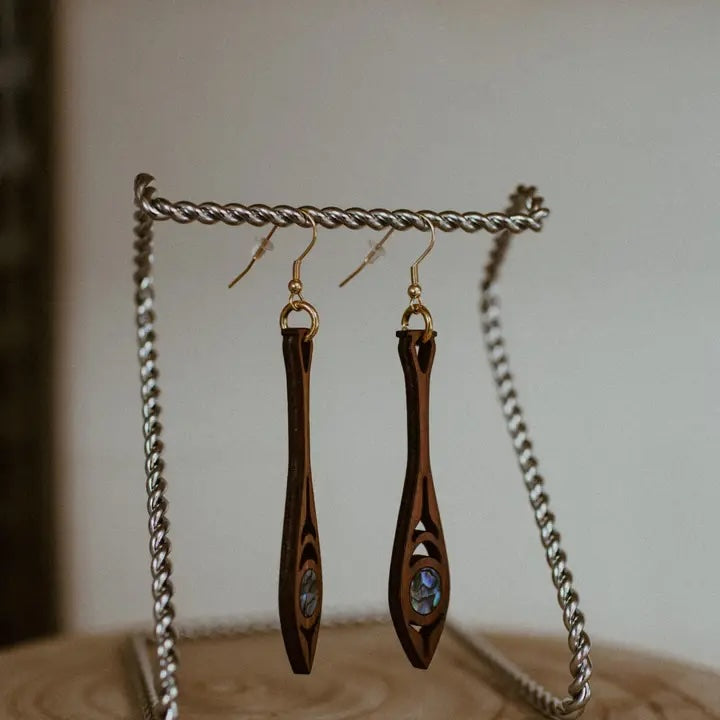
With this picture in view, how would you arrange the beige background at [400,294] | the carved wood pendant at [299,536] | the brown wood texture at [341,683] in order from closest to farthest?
1. the carved wood pendant at [299,536]
2. the brown wood texture at [341,683]
3. the beige background at [400,294]

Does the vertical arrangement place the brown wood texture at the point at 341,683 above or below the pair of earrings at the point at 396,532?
below

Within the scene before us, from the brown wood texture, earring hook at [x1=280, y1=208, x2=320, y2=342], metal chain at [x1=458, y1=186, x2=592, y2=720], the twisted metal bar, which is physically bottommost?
the brown wood texture

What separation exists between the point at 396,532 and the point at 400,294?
0.57 m

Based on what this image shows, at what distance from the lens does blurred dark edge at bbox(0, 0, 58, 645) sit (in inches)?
46.6

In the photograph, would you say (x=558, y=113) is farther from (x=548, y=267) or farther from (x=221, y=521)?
(x=221, y=521)

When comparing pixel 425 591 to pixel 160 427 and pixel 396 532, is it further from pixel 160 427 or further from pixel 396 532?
pixel 160 427

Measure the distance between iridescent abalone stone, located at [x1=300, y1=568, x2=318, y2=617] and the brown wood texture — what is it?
0.53 feet

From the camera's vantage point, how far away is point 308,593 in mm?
630

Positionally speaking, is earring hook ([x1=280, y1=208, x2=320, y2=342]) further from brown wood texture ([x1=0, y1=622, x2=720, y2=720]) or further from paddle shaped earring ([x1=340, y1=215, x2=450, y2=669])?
brown wood texture ([x1=0, y1=622, x2=720, y2=720])

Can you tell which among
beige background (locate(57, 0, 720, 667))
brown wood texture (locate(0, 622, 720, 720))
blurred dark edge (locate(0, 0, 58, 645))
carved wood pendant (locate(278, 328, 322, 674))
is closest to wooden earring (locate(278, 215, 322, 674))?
carved wood pendant (locate(278, 328, 322, 674))

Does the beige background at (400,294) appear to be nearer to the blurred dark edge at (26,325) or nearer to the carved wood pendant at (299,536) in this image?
the blurred dark edge at (26,325)

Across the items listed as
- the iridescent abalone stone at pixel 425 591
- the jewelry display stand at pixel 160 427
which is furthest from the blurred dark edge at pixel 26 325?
the iridescent abalone stone at pixel 425 591

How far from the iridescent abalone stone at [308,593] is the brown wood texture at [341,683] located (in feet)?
0.53

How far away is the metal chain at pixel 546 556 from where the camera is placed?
70 centimetres
